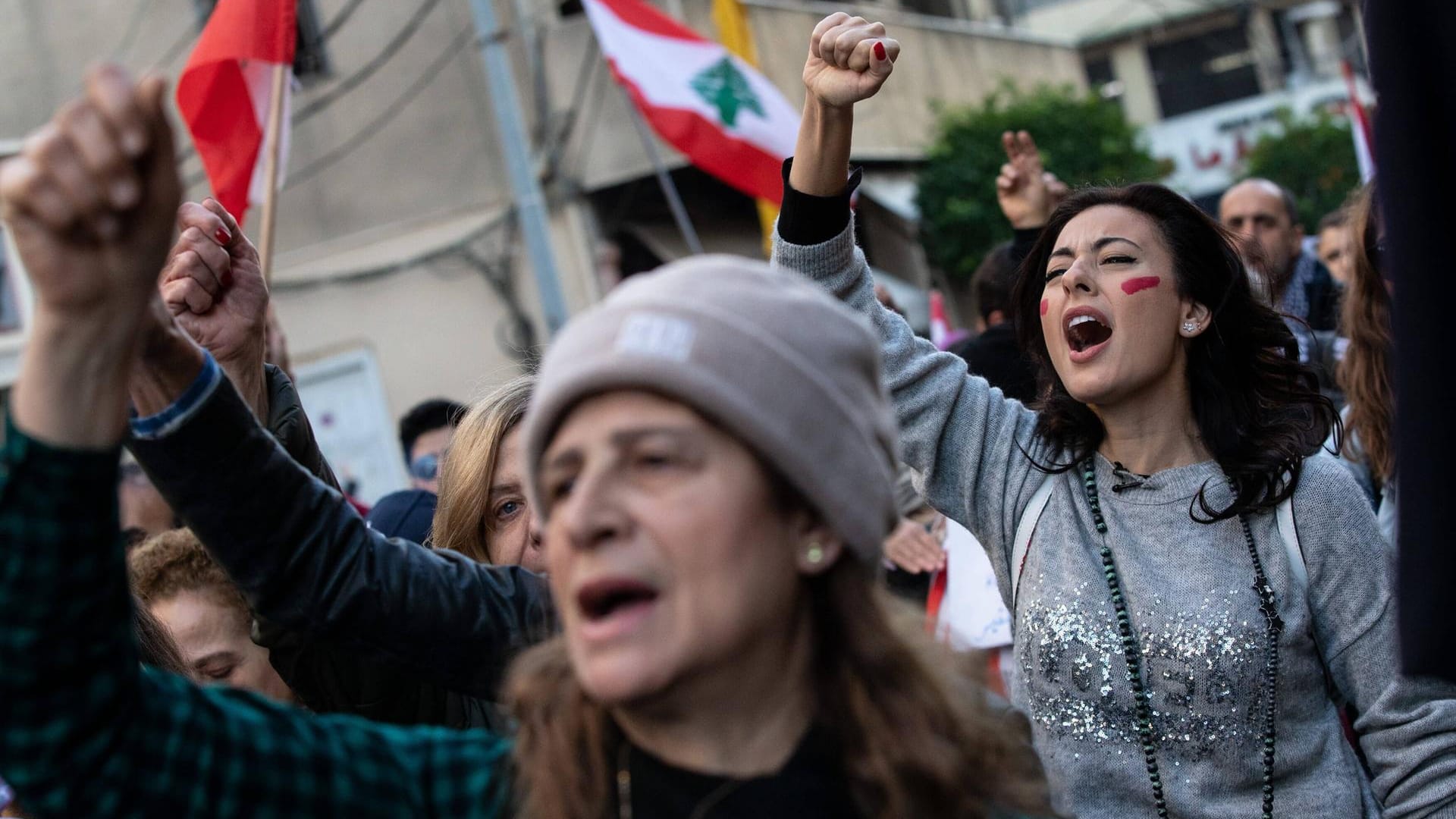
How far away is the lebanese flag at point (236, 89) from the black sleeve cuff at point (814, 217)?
300 centimetres

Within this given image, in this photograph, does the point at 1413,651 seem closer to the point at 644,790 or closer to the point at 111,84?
the point at 644,790

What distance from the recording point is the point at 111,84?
123cm

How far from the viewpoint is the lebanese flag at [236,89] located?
5.23m

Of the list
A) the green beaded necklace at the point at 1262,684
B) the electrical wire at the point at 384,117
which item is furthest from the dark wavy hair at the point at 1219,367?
the electrical wire at the point at 384,117

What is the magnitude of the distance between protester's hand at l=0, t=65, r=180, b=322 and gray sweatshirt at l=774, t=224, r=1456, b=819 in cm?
138

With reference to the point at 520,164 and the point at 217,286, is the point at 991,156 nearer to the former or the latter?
the point at 520,164

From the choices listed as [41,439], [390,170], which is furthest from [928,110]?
[41,439]

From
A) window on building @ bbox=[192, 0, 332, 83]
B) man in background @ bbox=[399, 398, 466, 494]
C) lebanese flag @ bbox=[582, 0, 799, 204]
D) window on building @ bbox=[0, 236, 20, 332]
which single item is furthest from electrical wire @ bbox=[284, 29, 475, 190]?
man in background @ bbox=[399, 398, 466, 494]

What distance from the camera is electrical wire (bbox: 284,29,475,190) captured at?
13.0 meters

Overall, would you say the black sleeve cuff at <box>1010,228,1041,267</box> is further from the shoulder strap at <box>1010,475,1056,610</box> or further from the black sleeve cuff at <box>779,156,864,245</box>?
the black sleeve cuff at <box>779,156,864,245</box>

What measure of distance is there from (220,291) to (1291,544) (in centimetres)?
175

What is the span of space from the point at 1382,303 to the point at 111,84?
3.40 meters

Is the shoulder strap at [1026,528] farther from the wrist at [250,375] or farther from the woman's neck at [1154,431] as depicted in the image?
the wrist at [250,375]

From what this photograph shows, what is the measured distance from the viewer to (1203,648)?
8.13 feet
